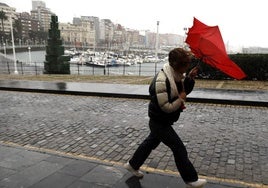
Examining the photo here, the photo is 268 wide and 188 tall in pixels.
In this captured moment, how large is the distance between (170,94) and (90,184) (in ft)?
5.45

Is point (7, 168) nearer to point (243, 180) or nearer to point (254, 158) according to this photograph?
point (243, 180)

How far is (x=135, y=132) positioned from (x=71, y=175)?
2.24 m

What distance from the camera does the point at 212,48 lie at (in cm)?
293

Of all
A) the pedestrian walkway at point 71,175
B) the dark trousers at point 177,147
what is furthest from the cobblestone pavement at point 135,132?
the dark trousers at point 177,147

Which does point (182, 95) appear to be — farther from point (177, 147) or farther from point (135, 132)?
point (135, 132)

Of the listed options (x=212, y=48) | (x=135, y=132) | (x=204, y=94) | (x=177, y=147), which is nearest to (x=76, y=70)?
(x=204, y=94)

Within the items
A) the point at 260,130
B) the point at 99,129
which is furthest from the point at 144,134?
the point at 260,130

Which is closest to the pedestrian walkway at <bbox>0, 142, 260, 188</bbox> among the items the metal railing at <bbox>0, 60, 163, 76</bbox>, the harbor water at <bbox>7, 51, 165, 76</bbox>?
the metal railing at <bbox>0, 60, 163, 76</bbox>

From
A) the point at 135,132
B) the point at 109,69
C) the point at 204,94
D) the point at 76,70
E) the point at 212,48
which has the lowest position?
the point at 109,69

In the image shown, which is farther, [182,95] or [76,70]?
[76,70]

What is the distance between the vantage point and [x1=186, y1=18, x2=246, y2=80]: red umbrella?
9.49 ft

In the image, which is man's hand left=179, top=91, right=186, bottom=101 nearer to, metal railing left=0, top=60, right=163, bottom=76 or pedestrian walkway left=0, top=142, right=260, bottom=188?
pedestrian walkway left=0, top=142, right=260, bottom=188

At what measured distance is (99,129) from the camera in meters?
5.96

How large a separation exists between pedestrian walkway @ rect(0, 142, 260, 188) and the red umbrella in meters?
1.54
